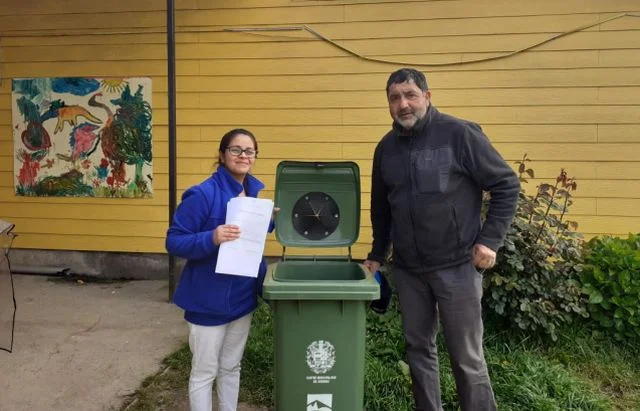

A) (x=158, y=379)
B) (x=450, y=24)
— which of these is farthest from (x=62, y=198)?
(x=450, y=24)

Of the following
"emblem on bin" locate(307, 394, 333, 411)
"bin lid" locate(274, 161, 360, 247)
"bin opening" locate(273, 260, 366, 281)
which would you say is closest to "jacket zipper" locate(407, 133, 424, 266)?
"bin opening" locate(273, 260, 366, 281)

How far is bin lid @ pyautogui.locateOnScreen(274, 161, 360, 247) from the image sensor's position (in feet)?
10.1

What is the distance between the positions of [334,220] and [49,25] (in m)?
4.49

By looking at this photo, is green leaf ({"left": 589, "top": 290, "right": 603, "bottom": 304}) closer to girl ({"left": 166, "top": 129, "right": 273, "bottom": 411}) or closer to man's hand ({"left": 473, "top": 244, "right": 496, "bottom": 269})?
man's hand ({"left": 473, "top": 244, "right": 496, "bottom": 269})

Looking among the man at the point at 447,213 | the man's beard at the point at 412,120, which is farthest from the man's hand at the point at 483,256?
the man's beard at the point at 412,120

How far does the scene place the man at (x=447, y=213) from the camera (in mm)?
2445

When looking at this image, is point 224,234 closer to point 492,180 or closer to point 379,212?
point 379,212

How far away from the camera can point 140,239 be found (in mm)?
5617

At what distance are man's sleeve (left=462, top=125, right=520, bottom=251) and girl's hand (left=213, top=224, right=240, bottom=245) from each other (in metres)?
1.14

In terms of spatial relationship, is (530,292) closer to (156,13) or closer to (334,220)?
(334,220)

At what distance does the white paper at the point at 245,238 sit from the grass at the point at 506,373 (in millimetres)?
1243

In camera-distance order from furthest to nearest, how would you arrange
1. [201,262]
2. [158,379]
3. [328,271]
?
[158,379]
[328,271]
[201,262]

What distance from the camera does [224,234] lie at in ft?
7.49

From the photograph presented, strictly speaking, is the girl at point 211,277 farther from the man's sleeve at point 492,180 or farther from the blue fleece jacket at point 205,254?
the man's sleeve at point 492,180
